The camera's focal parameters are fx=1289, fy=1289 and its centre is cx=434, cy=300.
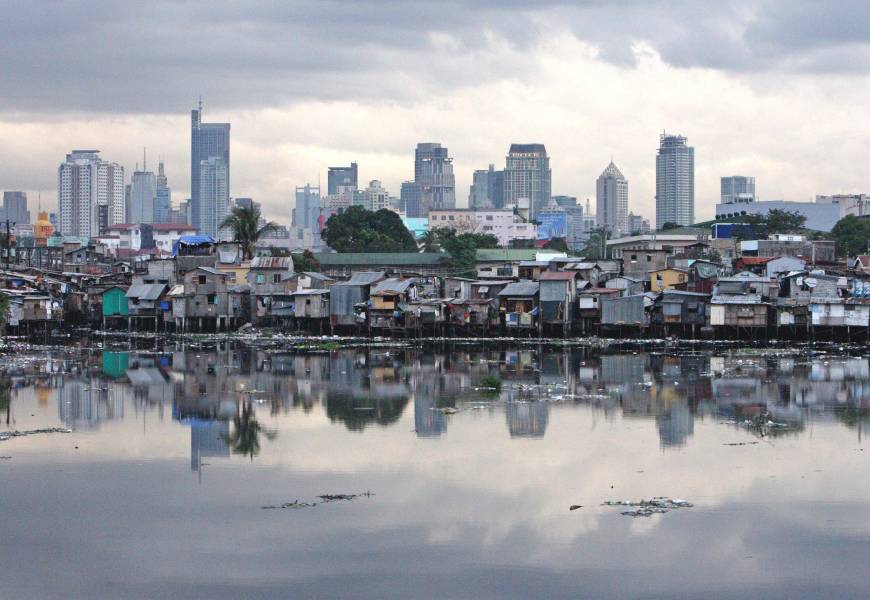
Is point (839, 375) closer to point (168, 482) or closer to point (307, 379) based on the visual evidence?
point (307, 379)

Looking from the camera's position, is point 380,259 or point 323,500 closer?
point 323,500

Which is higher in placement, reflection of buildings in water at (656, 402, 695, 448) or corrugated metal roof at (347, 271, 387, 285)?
corrugated metal roof at (347, 271, 387, 285)

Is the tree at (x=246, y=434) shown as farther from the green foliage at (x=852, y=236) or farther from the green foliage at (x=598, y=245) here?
the green foliage at (x=598, y=245)

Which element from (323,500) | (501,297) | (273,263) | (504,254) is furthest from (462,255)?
(323,500)

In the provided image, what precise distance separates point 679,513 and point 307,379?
21.3 metres

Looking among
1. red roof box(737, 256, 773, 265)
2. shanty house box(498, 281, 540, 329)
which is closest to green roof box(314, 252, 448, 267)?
shanty house box(498, 281, 540, 329)

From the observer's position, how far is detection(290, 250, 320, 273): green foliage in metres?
78.2

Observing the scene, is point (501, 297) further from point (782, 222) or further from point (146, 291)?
point (782, 222)

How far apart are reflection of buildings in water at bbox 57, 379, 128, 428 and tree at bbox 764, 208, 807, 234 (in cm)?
5628

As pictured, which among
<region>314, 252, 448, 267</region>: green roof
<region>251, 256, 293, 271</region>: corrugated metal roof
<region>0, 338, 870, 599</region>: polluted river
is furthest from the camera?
<region>314, 252, 448, 267</region>: green roof

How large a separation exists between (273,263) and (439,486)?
4628cm

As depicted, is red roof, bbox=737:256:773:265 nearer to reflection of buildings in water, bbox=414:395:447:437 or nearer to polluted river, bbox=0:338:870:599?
polluted river, bbox=0:338:870:599

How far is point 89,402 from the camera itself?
3291cm

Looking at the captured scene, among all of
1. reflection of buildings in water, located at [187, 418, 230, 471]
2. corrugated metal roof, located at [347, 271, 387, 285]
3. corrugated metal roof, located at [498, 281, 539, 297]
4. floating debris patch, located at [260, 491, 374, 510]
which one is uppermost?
corrugated metal roof, located at [347, 271, 387, 285]
